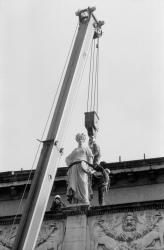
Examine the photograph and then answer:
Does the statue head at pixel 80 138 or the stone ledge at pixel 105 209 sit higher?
the statue head at pixel 80 138

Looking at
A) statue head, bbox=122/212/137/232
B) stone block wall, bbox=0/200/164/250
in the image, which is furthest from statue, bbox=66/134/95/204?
statue head, bbox=122/212/137/232

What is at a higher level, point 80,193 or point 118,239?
point 80,193

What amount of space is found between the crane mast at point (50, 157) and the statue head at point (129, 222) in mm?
3110

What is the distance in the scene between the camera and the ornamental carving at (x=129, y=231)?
72.7ft

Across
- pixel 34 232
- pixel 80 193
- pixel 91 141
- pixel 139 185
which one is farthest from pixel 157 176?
pixel 34 232

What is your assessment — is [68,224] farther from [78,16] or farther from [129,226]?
[78,16]

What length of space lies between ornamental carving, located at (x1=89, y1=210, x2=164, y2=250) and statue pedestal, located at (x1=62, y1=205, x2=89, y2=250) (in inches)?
10.1

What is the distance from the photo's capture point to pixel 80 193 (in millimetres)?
→ 23578

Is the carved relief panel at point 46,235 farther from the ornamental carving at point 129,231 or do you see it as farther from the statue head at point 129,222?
the statue head at point 129,222

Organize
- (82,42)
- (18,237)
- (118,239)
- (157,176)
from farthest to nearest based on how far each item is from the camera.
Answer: (157,176) → (82,42) → (118,239) → (18,237)

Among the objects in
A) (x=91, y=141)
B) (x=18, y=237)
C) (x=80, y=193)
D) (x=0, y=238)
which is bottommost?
(x=18, y=237)

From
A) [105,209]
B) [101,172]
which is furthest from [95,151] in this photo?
[105,209]

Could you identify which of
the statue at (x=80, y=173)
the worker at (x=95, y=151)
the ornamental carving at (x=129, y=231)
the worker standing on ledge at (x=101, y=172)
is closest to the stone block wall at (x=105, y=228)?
the ornamental carving at (x=129, y=231)

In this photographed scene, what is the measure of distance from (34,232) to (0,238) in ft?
15.2
